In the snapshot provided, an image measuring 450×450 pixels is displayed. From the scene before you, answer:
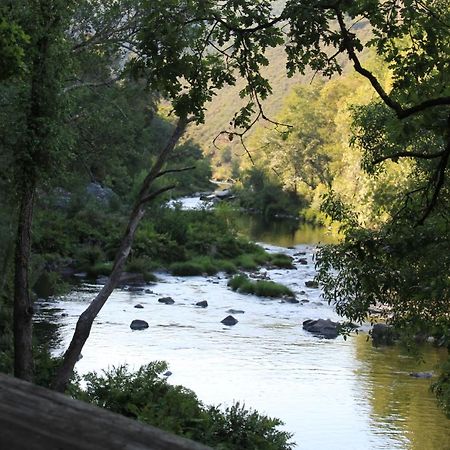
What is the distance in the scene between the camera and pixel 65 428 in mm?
1673

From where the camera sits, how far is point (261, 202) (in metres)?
71.8

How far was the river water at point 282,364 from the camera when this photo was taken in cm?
1688

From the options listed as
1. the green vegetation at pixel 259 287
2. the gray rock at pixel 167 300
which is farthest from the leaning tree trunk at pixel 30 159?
the green vegetation at pixel 259 287

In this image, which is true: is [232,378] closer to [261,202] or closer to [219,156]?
[261,202]

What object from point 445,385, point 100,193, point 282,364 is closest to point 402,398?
point 282,364

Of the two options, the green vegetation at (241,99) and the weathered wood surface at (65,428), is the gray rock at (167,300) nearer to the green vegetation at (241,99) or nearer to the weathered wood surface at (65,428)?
the green vegetation at (241,99)

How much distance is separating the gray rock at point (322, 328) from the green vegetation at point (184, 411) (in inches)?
403

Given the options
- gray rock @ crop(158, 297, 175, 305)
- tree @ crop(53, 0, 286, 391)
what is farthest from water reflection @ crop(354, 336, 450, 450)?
tree @ crop(53, 0, 286, 391)

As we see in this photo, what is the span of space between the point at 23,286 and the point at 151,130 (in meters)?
46.8

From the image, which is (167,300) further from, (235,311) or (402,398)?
(402,398)

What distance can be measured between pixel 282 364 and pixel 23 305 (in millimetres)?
10547

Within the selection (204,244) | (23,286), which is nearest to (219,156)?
(204,244)

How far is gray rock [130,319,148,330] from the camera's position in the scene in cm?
2411

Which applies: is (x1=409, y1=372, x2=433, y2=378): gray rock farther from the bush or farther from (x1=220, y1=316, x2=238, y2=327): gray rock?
the bush
